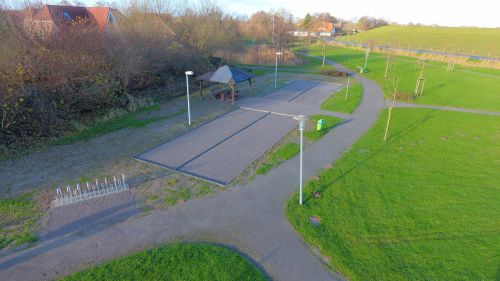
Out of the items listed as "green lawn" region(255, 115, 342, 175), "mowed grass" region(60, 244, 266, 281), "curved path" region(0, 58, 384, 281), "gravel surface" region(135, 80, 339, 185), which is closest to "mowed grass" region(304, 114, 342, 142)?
"green lawn" region(255, 115, 342, 175)

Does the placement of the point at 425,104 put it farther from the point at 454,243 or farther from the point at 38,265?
the point at 38,265

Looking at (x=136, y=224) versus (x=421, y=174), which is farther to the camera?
(x=421, y=174)

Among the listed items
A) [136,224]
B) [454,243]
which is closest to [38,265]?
[136,224]

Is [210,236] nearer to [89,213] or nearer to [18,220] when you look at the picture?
[89,213]

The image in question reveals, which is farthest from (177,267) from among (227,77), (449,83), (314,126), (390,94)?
(449,83)

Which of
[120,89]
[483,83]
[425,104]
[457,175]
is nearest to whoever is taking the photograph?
[457,175]

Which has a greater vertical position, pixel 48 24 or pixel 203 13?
pixel 203 13

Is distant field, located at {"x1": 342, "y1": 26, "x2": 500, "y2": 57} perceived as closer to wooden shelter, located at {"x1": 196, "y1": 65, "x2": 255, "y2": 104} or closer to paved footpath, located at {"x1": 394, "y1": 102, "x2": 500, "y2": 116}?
paved footpath, located at {"x1": 394, "y1": 102, "x2": 500, "y2": 116}
